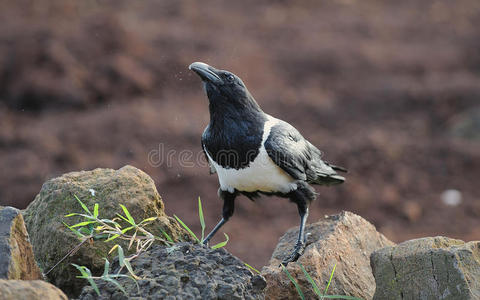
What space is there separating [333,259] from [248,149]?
0.91 metres

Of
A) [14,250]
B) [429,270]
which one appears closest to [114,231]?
[14,250]

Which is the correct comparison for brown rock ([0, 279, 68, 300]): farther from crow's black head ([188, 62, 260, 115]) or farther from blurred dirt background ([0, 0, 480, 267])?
blurred dirt background ([0, 0, 480, 267])

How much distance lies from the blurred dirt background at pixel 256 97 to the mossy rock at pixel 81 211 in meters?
3.70

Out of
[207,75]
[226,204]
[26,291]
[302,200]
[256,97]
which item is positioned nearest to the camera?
[26,291]

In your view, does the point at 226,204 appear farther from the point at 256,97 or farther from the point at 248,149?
the point at 256,97

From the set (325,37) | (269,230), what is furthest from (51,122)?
(325,37)

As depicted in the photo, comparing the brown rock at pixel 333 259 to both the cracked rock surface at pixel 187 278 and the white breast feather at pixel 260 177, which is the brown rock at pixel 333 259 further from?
the cracked rock surface at pixel 187 278

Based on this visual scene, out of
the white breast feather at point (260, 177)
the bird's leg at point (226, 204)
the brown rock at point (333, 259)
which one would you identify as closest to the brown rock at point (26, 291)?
the brown rock at point (333, 259)

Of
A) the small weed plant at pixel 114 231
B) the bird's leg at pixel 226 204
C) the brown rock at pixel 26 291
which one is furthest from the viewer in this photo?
the bird's leg at pixel 226 204

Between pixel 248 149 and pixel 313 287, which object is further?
pixel 248 149

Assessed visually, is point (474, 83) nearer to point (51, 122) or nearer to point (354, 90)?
point (354, 90)

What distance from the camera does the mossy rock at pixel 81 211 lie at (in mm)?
3820

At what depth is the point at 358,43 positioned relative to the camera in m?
14.2

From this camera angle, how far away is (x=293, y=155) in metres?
4.69
